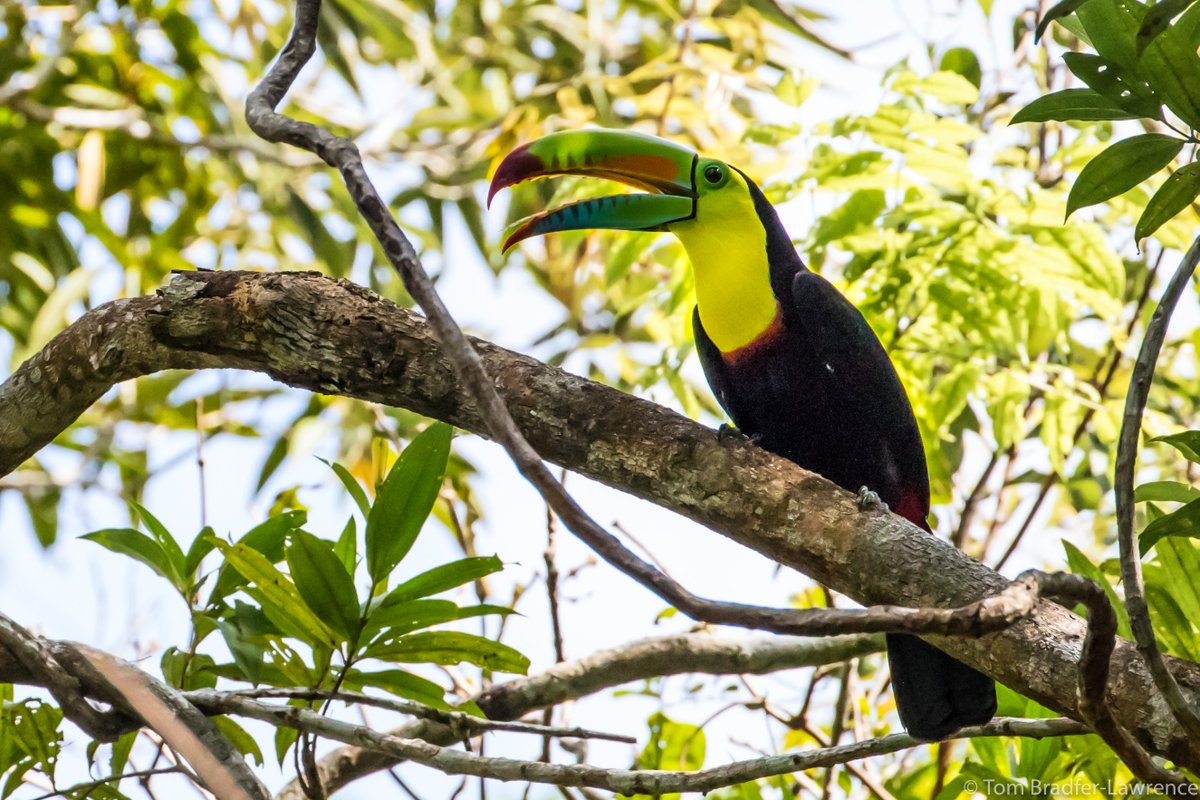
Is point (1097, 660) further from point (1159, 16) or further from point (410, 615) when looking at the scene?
point (410, 615)

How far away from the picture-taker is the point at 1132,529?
164 centimetres

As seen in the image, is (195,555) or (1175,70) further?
(195,555)

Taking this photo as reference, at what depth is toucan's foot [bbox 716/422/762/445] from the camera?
2302 mm

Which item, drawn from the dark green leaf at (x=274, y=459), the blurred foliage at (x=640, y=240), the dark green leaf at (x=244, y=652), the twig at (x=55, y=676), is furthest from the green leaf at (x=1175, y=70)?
the dark green leaf at (x=274, y=459)

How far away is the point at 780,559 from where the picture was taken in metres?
2.16

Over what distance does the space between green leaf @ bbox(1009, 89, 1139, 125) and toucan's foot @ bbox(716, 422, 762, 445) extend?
31.7 inches

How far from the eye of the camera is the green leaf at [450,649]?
231 centimetres

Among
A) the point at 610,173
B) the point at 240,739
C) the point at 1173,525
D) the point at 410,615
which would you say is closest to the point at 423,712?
the point at 410,615

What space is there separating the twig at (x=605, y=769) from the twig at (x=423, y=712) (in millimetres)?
56

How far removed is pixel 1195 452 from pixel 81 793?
216 cm

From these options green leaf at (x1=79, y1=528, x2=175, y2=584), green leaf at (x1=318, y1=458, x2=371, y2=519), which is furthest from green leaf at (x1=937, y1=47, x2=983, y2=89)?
green leaf at (x1=79, y1=528, x2=175, y2=584)

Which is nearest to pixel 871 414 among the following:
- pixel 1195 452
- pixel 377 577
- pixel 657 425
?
pixel 657 425

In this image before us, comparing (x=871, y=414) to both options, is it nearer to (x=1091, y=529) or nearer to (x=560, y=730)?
(x=560, y=730)

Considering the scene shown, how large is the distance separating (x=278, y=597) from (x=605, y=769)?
2.37ft
